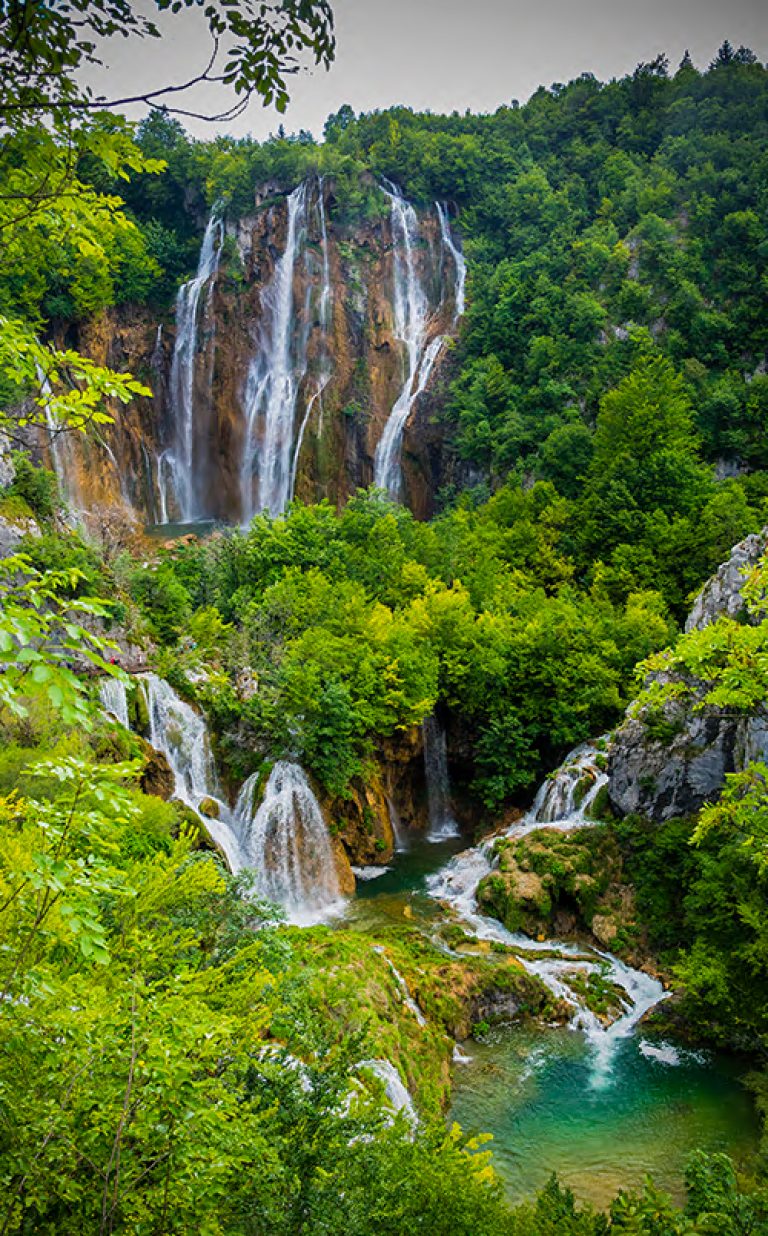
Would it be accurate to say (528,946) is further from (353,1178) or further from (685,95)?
(685,95)

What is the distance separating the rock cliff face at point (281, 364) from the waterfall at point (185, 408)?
0.08m

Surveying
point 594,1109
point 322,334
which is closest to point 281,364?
point 322,334

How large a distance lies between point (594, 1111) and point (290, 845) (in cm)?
874

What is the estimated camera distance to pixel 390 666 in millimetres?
19594

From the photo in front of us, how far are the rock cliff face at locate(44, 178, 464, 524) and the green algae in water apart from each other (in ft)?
94.3

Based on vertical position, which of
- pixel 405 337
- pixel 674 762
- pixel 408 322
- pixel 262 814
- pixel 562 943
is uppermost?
pixel 408 322

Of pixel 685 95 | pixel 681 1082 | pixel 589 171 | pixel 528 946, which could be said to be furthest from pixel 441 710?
pixel 685 95

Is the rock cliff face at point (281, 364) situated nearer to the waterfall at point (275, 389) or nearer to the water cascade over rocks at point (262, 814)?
the waterfall at point (275, 389)

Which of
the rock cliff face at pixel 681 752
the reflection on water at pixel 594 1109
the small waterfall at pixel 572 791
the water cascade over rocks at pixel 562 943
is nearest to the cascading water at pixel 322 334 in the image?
the small waterfall at pixel 572 791

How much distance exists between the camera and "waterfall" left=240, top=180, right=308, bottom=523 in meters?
37.9

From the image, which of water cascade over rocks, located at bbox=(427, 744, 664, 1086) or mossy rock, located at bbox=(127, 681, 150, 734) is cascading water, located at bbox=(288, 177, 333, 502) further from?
water cascade over rocks, located at bbox=(427, 744, 664, 1086)

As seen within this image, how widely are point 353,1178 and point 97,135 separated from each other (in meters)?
6.28

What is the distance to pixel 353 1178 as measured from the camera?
468 centimetres

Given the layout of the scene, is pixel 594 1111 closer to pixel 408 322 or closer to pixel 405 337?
pixel 405 337
